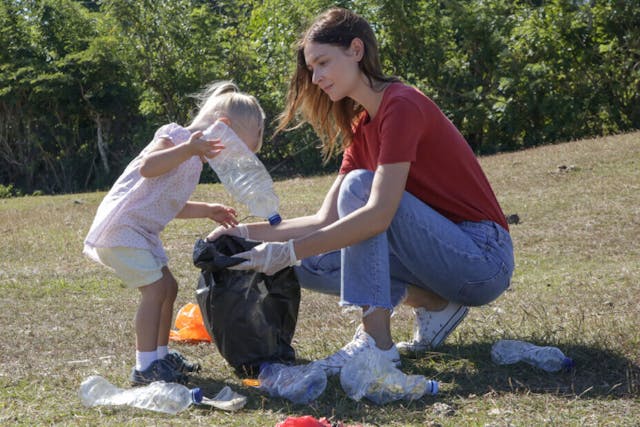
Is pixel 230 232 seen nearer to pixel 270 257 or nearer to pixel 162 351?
pixel 270 257

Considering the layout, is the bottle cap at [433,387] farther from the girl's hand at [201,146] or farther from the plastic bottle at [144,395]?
the girl's hand at [201,146]

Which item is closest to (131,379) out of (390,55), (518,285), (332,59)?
(332,59)

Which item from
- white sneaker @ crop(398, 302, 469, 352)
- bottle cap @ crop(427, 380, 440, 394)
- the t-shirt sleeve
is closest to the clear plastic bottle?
the t-shirt sleeve

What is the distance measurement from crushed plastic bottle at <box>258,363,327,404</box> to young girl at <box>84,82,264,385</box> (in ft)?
1.48

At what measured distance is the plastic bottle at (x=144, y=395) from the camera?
357 cm

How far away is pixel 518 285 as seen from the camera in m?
6.15

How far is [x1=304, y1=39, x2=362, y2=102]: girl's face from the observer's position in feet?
13.1

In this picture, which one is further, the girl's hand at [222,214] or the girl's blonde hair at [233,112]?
the girl's hand at [222,214]

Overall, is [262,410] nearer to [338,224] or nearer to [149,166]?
[338,224]

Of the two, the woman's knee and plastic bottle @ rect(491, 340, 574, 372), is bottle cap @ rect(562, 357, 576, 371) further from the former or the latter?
the woman's knee

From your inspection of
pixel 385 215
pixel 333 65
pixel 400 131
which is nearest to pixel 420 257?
pixel 385 215

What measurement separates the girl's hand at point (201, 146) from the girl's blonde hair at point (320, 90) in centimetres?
28

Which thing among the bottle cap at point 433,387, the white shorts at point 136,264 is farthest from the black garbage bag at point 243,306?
the bottle cap at point 433,387

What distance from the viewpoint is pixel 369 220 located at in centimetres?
373
